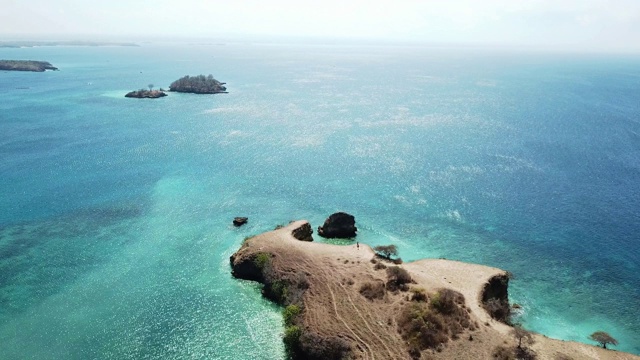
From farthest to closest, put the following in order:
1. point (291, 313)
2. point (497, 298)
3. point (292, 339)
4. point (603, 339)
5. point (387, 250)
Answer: point (387, 250), point (497, 298), point (291, 313), point (292, 339), point (603, 339)

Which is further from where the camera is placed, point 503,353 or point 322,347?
point 322,347

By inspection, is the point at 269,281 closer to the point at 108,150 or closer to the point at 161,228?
the point at 161,228

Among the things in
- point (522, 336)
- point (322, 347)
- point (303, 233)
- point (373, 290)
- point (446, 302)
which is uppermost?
point (446, 302)

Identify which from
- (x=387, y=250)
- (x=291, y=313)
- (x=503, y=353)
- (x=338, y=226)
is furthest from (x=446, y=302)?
(x=338, y=226)

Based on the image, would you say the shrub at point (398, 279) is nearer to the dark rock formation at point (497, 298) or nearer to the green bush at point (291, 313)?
the dark rock formation at point (497, 298)

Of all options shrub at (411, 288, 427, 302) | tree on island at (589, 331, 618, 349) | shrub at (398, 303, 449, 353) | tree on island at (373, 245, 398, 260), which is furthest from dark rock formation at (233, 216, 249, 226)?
tree on island at (589, 331, 618, 349)

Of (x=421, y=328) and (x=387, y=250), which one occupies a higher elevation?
(x=421, y=328)

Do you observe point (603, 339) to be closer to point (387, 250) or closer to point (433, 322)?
point (433, 322)

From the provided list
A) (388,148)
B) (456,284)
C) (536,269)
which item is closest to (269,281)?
(456,284)
